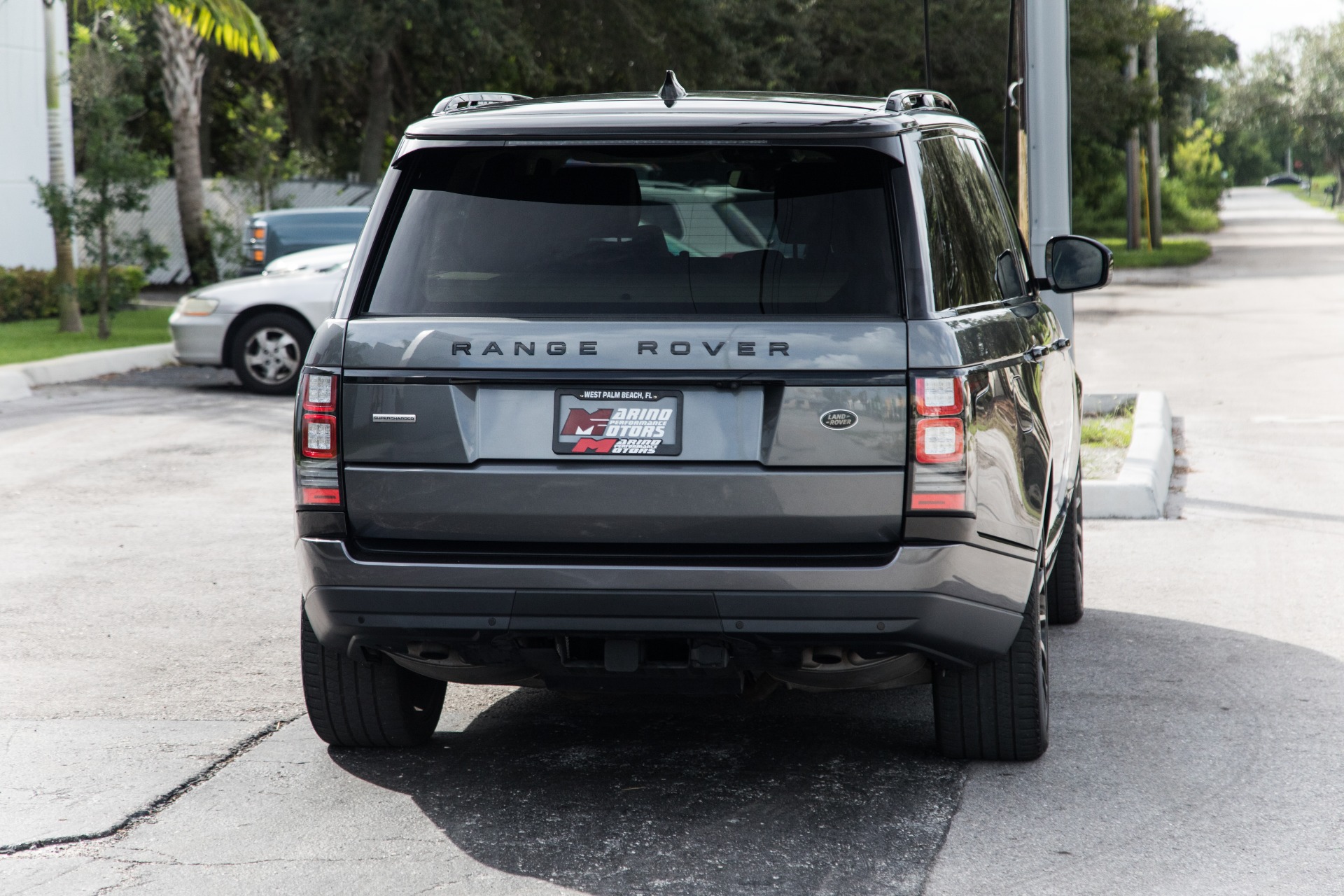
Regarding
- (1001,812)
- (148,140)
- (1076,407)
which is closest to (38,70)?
(148,140)

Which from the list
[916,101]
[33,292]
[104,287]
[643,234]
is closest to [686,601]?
[643,234]

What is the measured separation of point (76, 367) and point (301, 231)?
278 cm

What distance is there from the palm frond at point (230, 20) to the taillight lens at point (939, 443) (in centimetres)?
1538

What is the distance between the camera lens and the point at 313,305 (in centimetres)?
1371

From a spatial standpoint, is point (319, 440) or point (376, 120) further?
point (376, 120)

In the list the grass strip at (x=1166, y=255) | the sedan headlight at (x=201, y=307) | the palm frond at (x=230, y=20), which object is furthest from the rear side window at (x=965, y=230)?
the grass strip at (x=1166, y=255)

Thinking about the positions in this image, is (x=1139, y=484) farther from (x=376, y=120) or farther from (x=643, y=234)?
(x=376, y=120)

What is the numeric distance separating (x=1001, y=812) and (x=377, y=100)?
2658cm

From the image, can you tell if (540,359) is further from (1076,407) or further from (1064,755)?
(1076,407)

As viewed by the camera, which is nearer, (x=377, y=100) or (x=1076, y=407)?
(x=1076, y=407)

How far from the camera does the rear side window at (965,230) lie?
13.0 feet

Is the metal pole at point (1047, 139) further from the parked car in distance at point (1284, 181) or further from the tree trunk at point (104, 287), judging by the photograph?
the parked car in distance at point (1284, 181)

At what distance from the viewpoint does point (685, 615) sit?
3.74 metres

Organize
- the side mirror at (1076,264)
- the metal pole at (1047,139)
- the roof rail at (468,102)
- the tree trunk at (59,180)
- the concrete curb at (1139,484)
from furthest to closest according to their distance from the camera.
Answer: the tree trunk at (59,180)
the metal pole at (1047,139)
the concrete curb at (1139,484)
the side mirror at (1076,264)
the roof rail at (468,102)
